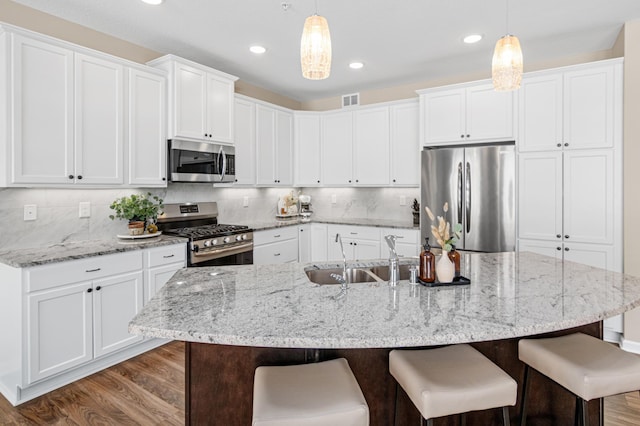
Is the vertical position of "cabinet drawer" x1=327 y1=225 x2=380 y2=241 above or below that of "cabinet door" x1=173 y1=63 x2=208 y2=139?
below

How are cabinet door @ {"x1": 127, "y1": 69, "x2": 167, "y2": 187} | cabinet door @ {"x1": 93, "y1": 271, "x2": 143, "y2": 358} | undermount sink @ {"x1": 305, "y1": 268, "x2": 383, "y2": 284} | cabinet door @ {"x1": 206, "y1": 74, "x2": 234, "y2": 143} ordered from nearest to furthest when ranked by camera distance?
undermount sink @ {"x1": 305, "y1": 268, "x2": 383, "y2": 284}, cabinet door @ {"x1": 93, "y1": 271, "x2": 143, "y2": 358}, cabinet door @ {"x1": 127, "y1": 69, "x2": 167, "y2": 187}, cabinet door @ {"x1": 206, "y1": 74, "x2": 234, "y2": 143}

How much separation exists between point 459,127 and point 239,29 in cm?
241

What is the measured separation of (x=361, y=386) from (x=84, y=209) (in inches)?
110

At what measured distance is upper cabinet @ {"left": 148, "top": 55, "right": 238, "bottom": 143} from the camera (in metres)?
3.44

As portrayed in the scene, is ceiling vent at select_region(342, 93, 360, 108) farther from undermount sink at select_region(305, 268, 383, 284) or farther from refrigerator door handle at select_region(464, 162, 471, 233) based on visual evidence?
undermount sink at select_region(305, 268, 383, 284)

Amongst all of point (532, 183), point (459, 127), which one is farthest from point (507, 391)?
point (459, 127)

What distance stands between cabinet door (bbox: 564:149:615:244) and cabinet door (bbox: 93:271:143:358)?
384 cm

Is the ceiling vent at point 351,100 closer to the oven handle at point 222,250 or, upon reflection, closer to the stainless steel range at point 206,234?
the stainless steel range at point 206,234

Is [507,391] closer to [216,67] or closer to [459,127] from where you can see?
[459,127]

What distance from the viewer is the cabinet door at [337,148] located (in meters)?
4.97

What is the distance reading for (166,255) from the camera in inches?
125

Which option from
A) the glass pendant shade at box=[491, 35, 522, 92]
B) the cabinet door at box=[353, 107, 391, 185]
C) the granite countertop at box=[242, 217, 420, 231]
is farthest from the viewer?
the cabinet door at box=[353, 107, 391, 185]

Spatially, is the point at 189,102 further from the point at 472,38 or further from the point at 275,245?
the point at 472,38

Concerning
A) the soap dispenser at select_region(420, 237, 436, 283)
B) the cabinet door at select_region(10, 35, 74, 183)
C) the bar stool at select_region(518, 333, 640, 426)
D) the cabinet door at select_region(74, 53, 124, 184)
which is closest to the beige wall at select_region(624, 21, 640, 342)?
the bar stool at select_region(518, 333, 640, 426)
